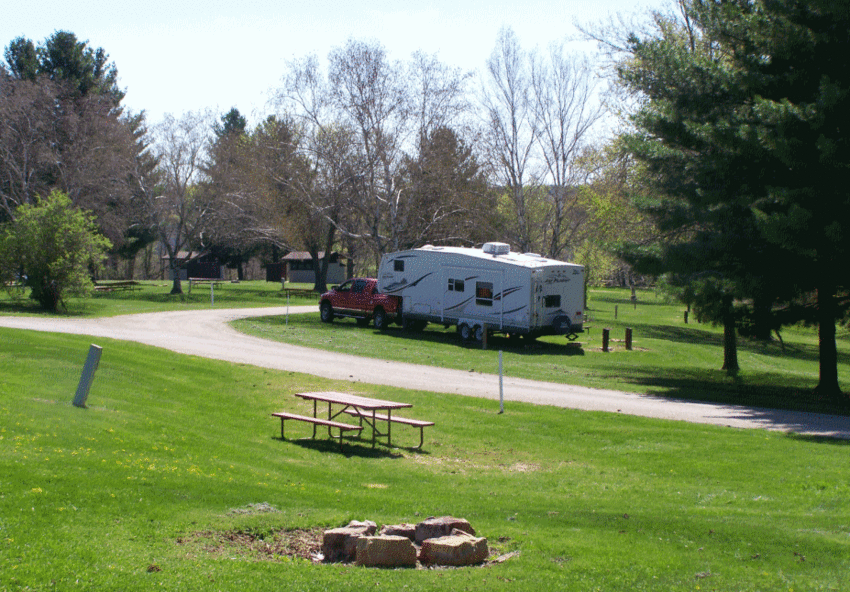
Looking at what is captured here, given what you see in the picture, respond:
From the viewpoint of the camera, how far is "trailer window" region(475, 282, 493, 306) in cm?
3092

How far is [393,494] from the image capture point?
9.99 meters

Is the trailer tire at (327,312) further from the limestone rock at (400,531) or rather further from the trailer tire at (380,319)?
the limestone rock at (400,531)

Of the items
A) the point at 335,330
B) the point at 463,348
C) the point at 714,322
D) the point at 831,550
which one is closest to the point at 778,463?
the point at 831,550

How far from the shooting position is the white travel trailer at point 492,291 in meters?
30.0

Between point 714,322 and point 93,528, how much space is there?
18493mm

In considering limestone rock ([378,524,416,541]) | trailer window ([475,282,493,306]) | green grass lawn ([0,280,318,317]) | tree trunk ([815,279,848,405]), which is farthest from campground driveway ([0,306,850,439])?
limestone rock ([378,524,416,541])

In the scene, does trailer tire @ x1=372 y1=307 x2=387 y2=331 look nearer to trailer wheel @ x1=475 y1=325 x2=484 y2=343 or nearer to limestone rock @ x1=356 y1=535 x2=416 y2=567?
trailer wheel @ x1=475 y1=325 x2=484 y2=343

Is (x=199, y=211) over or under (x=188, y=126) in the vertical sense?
under

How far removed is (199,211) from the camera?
5503 cm

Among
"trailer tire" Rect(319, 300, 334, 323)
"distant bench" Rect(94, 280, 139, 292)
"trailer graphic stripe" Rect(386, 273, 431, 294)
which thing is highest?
"trailer graphic stripe" Rect(386, 273, 431, 294)

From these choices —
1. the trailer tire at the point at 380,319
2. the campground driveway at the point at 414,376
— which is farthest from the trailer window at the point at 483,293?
the campground driveway at the point at 414,376

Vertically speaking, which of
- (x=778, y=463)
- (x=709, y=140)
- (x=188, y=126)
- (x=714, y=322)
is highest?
(x=188, y=126)

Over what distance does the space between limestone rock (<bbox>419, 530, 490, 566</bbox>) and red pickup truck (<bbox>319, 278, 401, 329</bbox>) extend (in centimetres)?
2741

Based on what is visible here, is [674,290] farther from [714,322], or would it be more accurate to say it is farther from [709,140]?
[709,140]
